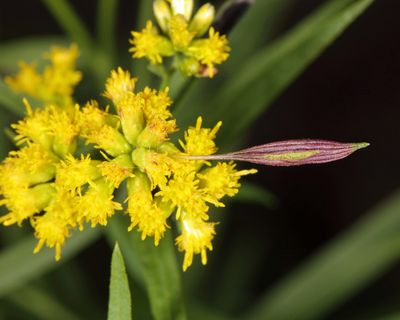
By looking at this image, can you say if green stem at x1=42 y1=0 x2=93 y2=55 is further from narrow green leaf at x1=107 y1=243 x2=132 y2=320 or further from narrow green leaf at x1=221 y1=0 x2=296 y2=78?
narrow green leaf at x1=107 y1=243 x2=132 y2=320

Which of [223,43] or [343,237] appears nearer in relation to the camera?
[223,43]

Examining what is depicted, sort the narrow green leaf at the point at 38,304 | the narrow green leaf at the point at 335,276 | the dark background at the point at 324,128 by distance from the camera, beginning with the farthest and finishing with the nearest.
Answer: the dark background at the point at 324,128, the narrow green leaf at the point at 335,276, the narrow green leaf at the point at 38,304

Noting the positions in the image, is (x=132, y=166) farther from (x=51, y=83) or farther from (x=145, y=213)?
(x=51, y=83)

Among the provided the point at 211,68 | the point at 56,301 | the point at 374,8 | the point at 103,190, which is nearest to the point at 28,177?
the point at 103,190

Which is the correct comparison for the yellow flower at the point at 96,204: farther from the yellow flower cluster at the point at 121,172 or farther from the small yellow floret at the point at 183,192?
the small yellow floret at the point at 183,192

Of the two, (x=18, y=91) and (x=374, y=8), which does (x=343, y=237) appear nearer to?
(x=374, y=8)

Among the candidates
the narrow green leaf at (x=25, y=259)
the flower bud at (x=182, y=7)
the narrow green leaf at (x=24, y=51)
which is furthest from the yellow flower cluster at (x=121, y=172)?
the narrow green leaf at (x=24, y=51)
